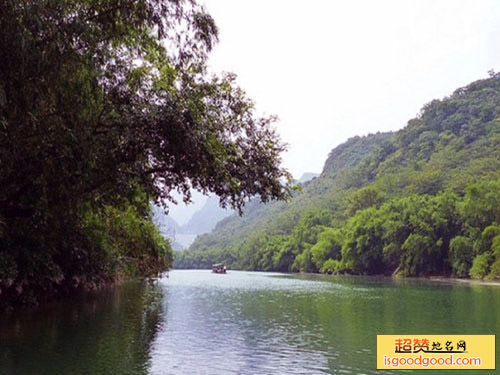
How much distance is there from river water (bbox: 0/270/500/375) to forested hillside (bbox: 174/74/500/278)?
20.3ft

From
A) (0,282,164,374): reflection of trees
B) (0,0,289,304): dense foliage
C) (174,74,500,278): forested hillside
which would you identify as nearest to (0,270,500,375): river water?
(0,282,164,374): reflection of trees

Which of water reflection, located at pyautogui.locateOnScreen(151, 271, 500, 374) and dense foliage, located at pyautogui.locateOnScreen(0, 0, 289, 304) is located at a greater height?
dense foliage, located at pyautogui.locateOnScreen(0, 0, 289, 304)

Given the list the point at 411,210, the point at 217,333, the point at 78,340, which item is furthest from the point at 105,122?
the point at 411,210

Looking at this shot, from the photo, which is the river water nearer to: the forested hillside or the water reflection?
the water reflection

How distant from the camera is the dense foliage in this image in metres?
8.66

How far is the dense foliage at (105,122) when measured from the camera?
866 cm

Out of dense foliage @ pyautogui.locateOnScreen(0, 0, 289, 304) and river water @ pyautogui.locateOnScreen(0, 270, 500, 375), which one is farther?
river water @ pyautogui.locateOnScreen(0, 270, 500, 375)

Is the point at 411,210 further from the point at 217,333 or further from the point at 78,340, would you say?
the point at 78,340

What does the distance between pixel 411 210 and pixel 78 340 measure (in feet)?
207

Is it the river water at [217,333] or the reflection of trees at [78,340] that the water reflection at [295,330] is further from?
the reflection of trees at [78,340]

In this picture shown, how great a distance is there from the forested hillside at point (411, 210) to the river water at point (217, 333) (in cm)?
620

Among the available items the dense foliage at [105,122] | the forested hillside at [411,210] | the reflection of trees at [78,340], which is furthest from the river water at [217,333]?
the forested hillside at [411,210]

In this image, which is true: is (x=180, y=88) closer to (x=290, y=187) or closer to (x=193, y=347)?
(x=290, y=187)

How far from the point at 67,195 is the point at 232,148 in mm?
4956
